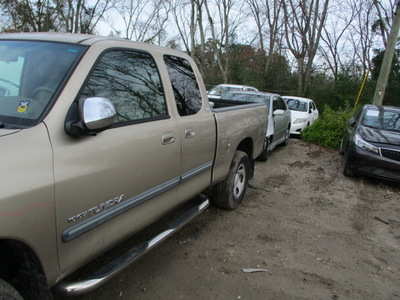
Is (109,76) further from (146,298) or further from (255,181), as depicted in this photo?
(255,181)

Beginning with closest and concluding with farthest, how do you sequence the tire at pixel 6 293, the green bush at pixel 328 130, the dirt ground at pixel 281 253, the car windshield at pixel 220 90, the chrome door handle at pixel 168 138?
the tire at pixel 6 293
the chrome door handle at pixel 168 138
the dirt ground at pixel 281 253
the green bush at pixel 328 130
the car windshield at pixel 220 90

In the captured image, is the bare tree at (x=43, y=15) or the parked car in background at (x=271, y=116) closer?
the parked car in background at (x=271, y=116)

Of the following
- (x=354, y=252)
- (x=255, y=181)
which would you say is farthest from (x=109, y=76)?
(x=255, y=181)

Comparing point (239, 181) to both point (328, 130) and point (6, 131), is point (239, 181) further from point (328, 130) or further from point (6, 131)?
point (328, 130)

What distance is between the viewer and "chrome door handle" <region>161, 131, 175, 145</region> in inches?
102

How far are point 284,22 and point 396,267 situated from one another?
25.0m

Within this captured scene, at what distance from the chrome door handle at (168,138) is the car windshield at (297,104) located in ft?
34.1

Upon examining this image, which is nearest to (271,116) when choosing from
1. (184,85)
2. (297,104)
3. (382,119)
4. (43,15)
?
(382,119)

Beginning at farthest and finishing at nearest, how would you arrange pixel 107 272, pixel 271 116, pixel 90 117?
pixel 271 116 → pixel 107 272 → pixel 90 117

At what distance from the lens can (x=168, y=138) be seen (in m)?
2.65

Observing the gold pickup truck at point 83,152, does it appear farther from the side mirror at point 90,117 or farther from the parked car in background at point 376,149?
the parked car in background at point 376,149

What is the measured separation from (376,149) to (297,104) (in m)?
6.98

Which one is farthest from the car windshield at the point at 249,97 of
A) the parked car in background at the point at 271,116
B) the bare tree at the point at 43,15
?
the bare tree at the point at 43,15

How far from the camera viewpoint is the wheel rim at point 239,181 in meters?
4.48
